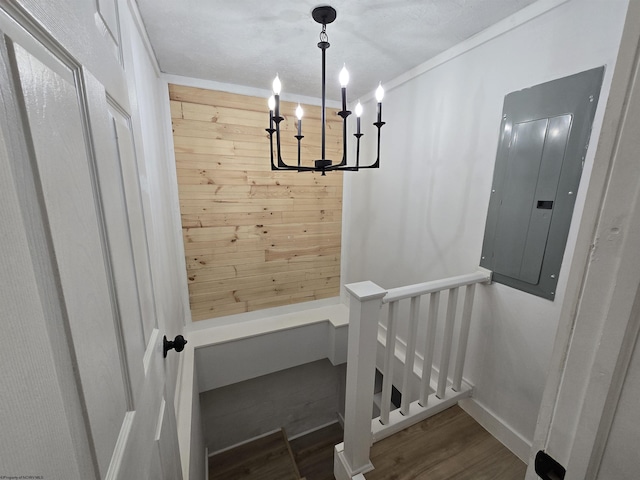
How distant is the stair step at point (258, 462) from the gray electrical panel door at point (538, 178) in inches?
95.9

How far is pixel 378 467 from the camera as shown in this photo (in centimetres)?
128

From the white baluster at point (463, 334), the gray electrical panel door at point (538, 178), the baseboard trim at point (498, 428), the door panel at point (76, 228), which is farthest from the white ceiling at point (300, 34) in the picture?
the baseboard trim at point (498, 428)

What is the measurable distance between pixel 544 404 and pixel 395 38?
172 centimetres

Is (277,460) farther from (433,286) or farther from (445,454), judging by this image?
(433,286)

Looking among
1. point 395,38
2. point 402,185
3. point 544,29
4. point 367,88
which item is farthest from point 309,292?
point 544,29

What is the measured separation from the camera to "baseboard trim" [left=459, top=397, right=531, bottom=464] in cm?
133

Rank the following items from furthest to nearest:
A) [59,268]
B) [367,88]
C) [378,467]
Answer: [367,88] → [378,467] → [59,268]

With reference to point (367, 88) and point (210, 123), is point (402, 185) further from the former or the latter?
point (210, 123)

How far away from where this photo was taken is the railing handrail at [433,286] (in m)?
1.24

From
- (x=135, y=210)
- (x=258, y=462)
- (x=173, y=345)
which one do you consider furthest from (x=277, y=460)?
(x=135, y=210)

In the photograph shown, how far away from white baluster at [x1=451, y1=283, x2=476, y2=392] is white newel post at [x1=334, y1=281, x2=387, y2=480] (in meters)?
0.68

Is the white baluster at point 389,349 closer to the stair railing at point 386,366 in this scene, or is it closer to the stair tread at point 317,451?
the stair railing at point 386,366

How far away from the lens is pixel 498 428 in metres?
1.44

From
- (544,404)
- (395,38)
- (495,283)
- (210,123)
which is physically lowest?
(495,283)
